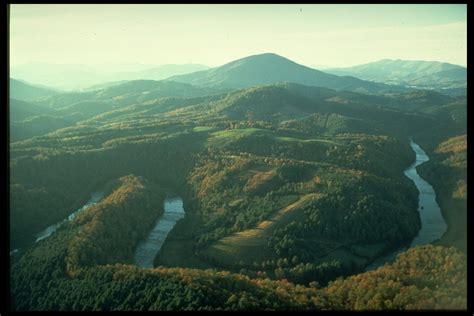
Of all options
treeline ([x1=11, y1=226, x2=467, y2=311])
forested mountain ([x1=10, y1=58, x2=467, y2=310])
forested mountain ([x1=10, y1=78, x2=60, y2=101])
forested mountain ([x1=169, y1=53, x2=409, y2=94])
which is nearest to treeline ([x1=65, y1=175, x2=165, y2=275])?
forested mountain ([x1=10, y1=58, x2=467, y2=310])

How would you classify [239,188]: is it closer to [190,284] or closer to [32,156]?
[190,284]

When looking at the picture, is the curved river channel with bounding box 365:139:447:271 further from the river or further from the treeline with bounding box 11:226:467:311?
the river

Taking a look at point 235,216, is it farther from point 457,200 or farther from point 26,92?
point 26,92

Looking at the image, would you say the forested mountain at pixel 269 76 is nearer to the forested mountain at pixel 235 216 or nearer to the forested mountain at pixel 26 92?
the forested mountain at pixel 26 92

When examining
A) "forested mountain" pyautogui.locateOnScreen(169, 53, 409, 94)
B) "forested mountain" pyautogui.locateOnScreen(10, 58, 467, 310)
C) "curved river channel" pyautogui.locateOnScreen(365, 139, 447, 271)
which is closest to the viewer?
"forested mountain" pyautogui.locateOnScreen(10, 58, 467, 310)

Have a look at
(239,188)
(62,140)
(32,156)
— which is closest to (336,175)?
(239,188)

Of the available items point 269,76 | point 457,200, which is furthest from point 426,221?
point 269,76
